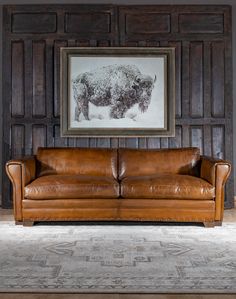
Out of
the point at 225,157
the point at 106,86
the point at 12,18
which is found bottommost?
the point at 225,157

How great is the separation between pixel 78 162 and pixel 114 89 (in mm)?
1132

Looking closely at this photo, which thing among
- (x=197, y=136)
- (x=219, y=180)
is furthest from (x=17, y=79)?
(x=219, y=180)

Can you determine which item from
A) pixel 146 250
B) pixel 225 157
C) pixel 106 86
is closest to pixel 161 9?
pixel 106 86

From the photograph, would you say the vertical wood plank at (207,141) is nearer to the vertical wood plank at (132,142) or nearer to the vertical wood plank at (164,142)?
the vertical wood plank at (164,142)

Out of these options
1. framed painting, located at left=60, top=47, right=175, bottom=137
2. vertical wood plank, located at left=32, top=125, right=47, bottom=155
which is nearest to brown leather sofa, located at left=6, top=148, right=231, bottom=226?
vertical wood plank, located at left=32, top=125, right=47, bottom=155

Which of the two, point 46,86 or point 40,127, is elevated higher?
point 46,86

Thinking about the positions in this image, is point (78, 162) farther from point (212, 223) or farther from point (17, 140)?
point (212, 223)

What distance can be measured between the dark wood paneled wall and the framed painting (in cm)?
11

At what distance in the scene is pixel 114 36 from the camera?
19.1ft

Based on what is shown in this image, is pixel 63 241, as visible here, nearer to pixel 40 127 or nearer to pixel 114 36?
pixel 40 127

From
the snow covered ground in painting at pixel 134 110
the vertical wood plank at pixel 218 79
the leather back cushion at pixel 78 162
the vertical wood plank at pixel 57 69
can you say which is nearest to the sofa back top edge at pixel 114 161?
the leather back cushion at pixel 78 162

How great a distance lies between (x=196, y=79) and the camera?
5.82m

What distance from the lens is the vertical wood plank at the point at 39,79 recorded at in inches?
229

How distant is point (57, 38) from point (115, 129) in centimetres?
134
